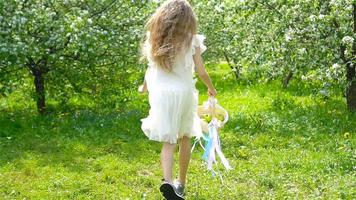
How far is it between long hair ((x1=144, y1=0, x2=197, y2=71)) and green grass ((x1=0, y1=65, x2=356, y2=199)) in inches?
58.1

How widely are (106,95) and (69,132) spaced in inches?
67.2

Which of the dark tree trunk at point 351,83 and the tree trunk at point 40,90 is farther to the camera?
the tree trunk at point 40,90

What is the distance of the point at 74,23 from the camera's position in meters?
8.69

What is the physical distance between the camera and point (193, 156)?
7.47 meters

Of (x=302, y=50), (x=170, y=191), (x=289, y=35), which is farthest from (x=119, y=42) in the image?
(x=170, y=191)

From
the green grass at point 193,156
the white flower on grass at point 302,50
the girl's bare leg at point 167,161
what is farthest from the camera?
the white flower on grass at point 302,50

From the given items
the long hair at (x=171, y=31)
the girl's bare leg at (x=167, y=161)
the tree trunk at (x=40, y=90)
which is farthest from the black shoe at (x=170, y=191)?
the tree trunk at (x=40, y=90)

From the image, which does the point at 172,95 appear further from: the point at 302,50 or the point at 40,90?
the point at 40,90

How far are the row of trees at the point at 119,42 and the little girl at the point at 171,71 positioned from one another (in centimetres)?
323

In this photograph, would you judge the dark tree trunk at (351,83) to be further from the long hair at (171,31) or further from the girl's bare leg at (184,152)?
the long hair at (171,31)

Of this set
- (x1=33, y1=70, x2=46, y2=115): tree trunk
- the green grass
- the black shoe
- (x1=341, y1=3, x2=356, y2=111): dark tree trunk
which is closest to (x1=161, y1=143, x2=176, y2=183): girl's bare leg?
the black shoe

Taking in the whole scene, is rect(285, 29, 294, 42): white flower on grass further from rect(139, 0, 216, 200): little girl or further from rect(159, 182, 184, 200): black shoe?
rect(159, 182, 184, 200): black shoe

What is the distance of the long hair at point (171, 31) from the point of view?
5.24 metres

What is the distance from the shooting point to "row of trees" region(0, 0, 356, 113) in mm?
8805
